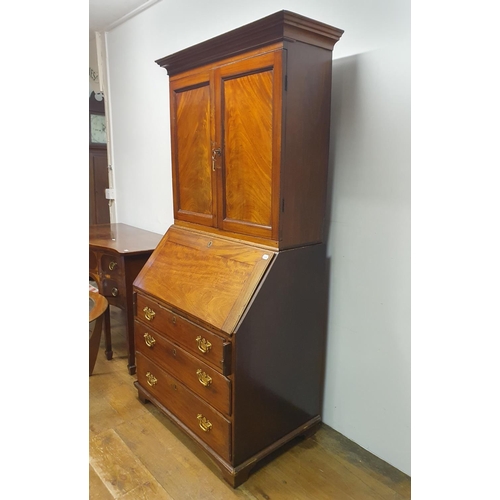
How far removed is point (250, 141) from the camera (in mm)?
1712

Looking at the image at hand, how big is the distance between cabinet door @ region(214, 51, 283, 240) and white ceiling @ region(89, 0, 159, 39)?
1570 millimetres

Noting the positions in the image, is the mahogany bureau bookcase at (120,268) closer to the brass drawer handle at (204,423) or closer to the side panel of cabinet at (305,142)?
the brass drawer handle at (204,423)

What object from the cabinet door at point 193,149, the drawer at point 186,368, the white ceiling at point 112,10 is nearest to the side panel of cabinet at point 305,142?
the cabinet door at point 193,149

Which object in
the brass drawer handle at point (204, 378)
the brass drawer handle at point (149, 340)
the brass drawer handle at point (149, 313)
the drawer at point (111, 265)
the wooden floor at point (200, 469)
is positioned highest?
the drawer at point (111, 265)

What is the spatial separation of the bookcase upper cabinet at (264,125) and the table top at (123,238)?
2.59 ft

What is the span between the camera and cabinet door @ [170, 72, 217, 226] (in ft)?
6.27

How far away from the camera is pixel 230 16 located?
227 centimetres

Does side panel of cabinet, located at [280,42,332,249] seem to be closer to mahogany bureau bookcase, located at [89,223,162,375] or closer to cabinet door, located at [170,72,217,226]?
cabinet door, located at [170,72,217,226]

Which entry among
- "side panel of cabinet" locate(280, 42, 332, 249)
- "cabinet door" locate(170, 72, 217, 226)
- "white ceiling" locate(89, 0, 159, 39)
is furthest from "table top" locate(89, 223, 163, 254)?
"white ceiling" locate(89, 0, 159, 39)

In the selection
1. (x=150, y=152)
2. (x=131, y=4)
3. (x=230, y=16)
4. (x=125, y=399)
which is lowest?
(x=125, y=399)

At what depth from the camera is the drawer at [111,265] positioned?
8.39 feet
